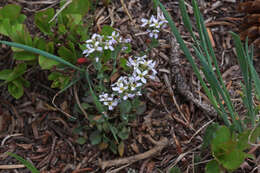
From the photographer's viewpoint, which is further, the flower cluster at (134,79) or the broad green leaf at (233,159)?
the flower cluster at (134,79)

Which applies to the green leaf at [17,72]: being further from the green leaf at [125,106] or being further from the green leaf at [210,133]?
the green leaf at [210,133]

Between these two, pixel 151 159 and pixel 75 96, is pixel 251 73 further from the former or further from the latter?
pixel 75 96

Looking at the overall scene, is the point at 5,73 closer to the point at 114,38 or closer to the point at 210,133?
the point at 114,38

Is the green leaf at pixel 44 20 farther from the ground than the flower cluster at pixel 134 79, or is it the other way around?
the green leaf at pixel 44 20

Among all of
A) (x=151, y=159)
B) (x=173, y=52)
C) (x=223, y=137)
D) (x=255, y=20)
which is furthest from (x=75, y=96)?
(x=255, y=20)

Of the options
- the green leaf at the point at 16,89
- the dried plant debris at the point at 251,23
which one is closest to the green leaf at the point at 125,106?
the green leaf at the point at 16,89

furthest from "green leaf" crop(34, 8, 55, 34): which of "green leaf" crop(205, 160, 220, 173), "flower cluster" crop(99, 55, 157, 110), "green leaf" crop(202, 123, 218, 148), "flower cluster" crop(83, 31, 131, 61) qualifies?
"green leaf" crop(205, 160, 220, 173)
